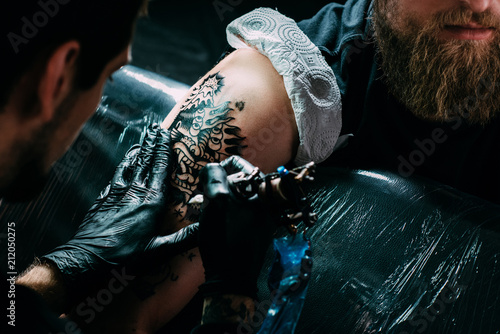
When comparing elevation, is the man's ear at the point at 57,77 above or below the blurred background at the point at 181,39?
above

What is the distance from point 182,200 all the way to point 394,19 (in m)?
0.65

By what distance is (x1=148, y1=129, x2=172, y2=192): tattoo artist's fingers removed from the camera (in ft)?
3.26

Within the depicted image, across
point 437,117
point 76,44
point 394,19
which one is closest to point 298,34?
point 394,19

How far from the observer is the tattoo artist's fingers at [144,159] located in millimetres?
1007

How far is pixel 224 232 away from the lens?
72 cm

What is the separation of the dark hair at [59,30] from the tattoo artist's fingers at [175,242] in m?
0.36

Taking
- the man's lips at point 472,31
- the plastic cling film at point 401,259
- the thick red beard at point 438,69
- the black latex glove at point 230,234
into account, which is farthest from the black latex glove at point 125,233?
the man's lips at point 472,31

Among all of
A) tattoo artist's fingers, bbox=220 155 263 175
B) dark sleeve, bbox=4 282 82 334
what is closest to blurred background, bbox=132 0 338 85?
tattoo artist's fingers, bbox=220 155 263 175

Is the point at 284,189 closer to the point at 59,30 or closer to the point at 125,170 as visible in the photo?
the point at 59,30

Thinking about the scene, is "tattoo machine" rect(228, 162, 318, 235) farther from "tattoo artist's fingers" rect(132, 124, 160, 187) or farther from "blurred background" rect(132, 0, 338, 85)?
"blurred background" rect(132, 0, 338, 85)

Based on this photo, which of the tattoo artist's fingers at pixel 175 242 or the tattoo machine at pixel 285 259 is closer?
the tattoo machine at pixel 285 259

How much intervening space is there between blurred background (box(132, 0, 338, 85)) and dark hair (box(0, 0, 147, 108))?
238 cm

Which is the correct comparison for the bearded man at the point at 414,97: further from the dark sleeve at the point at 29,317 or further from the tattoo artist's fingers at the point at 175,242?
the dark sleeve at the point at 29,317

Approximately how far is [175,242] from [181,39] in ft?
8.29
